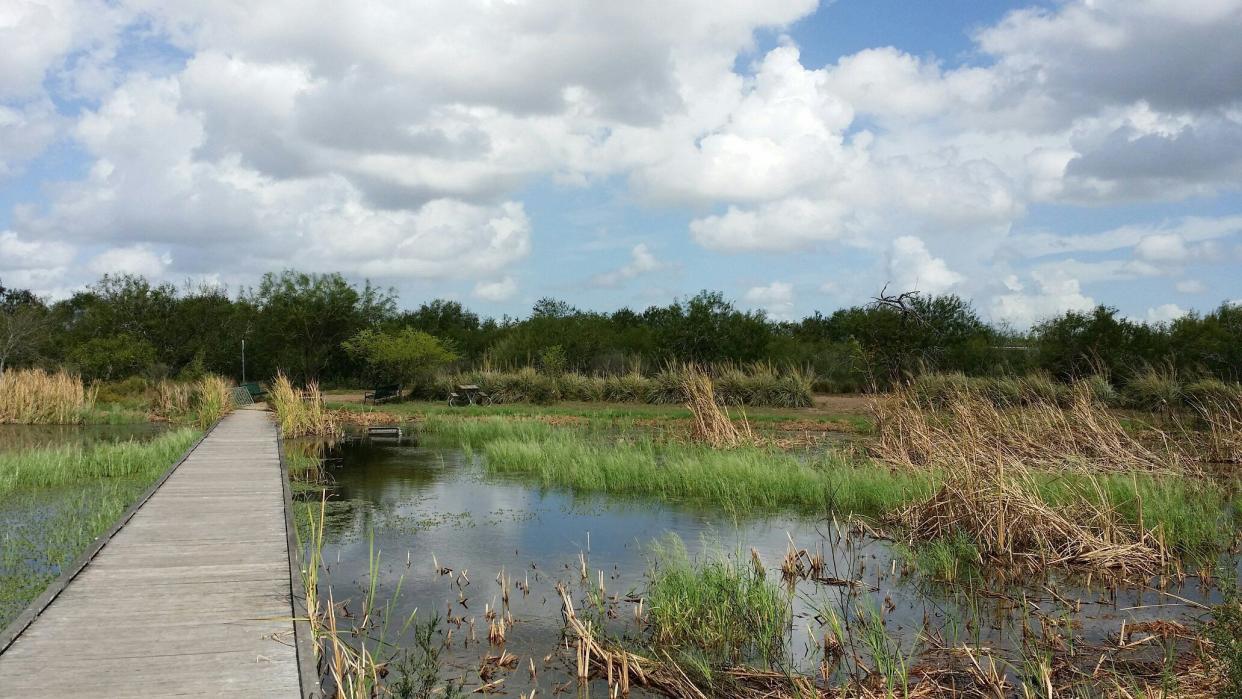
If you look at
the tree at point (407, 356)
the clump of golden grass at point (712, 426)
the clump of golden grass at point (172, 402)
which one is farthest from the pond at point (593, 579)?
the tree at point (407, 356)

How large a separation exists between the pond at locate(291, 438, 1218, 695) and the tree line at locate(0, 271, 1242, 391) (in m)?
14.0

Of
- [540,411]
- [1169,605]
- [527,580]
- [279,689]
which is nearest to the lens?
[279,689]

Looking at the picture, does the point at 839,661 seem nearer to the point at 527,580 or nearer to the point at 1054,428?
the point at 527,580

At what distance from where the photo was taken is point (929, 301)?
30656 millimetres

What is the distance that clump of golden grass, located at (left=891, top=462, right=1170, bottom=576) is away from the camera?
8075 mm

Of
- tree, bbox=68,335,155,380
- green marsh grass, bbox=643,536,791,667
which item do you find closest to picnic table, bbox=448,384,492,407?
tree, bbox=68,335,155,380

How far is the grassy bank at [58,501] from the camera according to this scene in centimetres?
745

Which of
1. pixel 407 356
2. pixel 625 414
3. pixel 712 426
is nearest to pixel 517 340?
pixel 407 356

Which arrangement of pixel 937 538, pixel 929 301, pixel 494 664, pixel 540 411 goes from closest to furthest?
pixel 494 664, pixel 937 538, pixel 540 411, pixel 929 301

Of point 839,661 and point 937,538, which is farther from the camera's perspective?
point 937,538

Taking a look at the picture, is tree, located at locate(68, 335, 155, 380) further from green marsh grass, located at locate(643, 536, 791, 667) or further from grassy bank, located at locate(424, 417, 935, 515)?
green marsh grass, located at locate(643, 536, 791, 667)

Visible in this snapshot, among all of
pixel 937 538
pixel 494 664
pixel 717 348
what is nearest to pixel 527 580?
pixel 494 664

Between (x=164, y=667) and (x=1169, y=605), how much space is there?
7.47 metres

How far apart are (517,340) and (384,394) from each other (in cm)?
765
